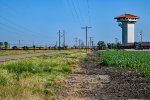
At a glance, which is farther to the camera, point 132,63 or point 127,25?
point 127,25

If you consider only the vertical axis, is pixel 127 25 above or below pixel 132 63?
above

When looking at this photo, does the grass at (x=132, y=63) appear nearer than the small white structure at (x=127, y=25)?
Yes

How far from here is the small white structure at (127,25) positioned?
526 ft

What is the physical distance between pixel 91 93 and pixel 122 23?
162105 millimetres

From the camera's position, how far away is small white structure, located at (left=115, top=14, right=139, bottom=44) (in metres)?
160

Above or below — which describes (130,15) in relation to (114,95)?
above

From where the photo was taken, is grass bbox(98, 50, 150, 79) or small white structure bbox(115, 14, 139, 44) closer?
grass bbox(98, 50, 150, 79)

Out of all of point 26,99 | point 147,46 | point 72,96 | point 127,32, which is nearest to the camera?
point 26,99

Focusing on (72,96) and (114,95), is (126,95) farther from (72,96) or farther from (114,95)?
(72,96)

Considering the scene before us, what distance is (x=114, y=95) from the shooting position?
48.6 ft

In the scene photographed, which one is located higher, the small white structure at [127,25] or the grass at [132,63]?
the small white structure at [127,25]

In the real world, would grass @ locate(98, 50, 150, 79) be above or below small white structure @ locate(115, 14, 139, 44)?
below

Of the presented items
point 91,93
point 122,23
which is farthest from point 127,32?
point 91,93

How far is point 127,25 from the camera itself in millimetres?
170750
